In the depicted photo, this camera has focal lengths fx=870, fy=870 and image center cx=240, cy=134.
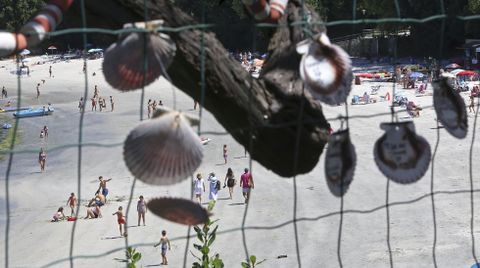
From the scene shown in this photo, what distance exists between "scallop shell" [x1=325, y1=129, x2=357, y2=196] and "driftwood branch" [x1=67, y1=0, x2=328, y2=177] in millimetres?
81

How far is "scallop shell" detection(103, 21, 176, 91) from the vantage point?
286 cm

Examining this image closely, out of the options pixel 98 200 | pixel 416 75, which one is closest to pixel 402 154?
pixel 98 200

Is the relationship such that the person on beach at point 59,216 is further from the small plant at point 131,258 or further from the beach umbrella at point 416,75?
the beach umbrella at point 416,75

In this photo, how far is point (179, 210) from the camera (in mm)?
2936

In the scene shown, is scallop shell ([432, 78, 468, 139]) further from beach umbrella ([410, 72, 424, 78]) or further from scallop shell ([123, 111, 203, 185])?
beach umbrella ([410, 72, 424, 78])

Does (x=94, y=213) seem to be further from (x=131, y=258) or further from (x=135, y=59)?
(x=135, y=59)

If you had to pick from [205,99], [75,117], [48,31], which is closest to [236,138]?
[205,99]

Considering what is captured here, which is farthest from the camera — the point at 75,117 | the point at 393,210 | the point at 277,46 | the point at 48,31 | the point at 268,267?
the point at 75,117

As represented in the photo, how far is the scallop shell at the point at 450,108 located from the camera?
145 inches

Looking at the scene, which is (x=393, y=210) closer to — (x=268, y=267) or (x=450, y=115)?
(x=268, y=267)

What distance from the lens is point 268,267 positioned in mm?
15883

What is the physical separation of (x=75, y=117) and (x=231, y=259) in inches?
919

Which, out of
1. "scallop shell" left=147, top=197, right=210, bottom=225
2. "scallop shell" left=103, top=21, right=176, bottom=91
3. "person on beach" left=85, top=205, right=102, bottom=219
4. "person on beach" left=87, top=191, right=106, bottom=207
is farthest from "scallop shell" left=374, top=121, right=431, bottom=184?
"person on beach" left=87, top=191, right=106, bottom=207

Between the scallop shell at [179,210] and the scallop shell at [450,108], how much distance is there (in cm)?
126
